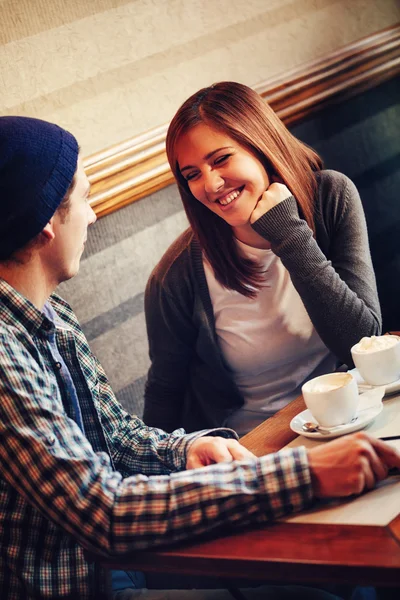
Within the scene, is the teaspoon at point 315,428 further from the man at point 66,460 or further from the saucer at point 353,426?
the man at point 66,460

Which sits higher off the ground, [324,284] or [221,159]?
[221,159]

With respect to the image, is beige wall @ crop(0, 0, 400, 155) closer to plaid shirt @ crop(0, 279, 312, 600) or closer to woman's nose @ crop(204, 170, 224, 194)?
woman's nose @ crop(204, 170, 224, 194)

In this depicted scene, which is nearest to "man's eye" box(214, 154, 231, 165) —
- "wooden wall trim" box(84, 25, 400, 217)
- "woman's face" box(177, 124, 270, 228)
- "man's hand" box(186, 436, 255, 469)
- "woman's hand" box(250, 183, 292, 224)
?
"woman's face" box(177, 124, 270, 228)

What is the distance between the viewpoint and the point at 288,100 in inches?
102

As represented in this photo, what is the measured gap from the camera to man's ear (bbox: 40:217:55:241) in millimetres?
1240

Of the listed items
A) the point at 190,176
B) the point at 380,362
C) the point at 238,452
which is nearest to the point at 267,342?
the point at 190,176

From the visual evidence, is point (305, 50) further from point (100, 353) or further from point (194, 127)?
point (100, 353)

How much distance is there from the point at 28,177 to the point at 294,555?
2.32 feet

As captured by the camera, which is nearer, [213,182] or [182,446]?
[182,446]

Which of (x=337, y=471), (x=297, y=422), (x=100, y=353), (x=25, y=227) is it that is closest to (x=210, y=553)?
(x=337, y=471)

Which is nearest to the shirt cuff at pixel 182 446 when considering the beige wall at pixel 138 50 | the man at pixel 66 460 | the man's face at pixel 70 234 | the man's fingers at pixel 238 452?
the man at pixel 66 460

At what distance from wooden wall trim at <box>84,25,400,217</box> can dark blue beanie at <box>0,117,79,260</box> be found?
0.97 metres

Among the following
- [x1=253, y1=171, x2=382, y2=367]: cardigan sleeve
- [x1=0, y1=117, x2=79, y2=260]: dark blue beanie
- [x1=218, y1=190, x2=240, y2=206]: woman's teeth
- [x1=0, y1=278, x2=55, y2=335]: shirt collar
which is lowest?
[x1=253, y1=171, x2=382, y2=367]: cardigan sleeve

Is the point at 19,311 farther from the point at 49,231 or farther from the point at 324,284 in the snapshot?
the point at 324,284
